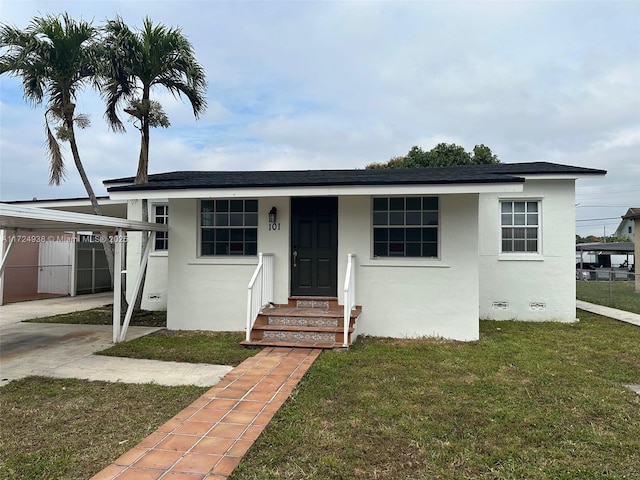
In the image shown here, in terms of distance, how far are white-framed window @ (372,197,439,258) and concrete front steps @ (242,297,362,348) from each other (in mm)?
1391

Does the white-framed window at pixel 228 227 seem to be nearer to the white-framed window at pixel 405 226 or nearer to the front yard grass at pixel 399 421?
the white-framed window at pixel 405 226

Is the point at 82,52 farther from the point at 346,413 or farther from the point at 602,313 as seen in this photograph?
the point at 602,313

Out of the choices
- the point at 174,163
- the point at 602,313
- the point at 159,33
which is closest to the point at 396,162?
the point at 174,163

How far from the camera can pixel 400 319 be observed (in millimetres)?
7836

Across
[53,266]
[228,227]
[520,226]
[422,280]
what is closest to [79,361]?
[228,227]

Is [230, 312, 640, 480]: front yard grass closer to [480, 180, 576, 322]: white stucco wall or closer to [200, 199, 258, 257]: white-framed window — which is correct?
[480, 180, 576, 322]: white stucco wall

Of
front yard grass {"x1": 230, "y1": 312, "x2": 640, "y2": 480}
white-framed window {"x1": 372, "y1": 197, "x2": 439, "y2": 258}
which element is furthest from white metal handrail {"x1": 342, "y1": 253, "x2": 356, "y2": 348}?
white-framed window {"x1": 372, "y1": 197, "x2": 439, "y2": 258}

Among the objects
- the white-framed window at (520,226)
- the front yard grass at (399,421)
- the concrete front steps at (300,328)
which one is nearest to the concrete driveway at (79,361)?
the front yard grass at (399,421)

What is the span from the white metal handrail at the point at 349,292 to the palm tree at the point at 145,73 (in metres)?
4.29

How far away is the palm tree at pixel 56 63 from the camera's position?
8242 millimetres

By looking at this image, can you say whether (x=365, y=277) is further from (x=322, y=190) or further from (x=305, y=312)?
(x=322, y=190)

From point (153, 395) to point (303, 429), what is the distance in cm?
198

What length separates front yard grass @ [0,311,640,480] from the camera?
3.12 metres

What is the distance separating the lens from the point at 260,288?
7.69 meters
